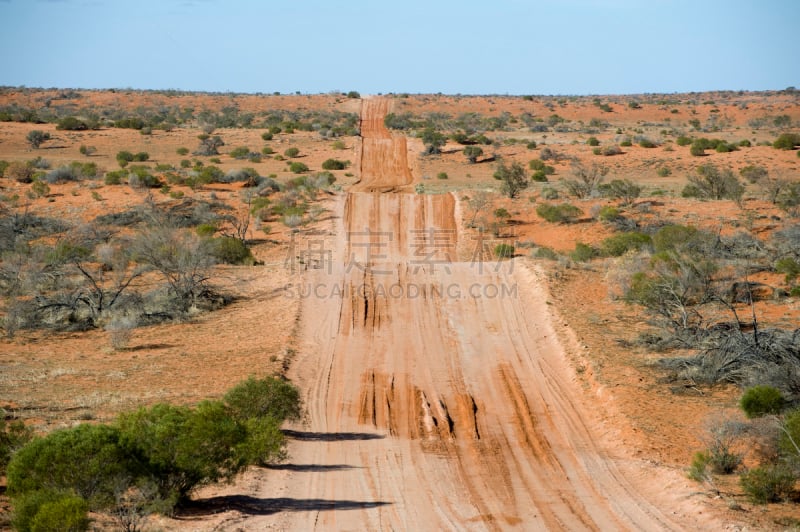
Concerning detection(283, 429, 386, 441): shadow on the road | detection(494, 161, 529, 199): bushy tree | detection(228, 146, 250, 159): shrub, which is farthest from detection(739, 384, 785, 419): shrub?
detection(228, 146, 250, 159): shrub

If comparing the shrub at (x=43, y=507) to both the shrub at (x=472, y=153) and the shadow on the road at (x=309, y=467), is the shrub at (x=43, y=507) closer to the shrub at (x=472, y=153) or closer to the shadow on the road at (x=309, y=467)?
the shadow on the road at (x=309, y=467)

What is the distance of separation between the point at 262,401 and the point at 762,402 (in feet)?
32.0

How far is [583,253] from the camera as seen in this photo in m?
28.9

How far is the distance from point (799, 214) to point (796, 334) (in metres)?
16.6

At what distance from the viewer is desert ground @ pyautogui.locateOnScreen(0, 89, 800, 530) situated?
1138 centimetres

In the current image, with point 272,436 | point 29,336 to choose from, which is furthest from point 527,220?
point 272,436

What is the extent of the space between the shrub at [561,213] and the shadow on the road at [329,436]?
21.3 meters

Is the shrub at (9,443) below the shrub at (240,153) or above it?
below

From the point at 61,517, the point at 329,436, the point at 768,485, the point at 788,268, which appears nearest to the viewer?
→ the point at 61,517

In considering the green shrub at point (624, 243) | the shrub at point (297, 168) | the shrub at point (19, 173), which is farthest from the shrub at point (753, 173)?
the shrub at point (19, 173)

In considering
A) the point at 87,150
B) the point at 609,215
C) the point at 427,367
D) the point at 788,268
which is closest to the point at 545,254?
the point at 609,215

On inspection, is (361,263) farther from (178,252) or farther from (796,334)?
(796,334)

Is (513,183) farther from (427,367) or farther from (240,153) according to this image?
(240,153)

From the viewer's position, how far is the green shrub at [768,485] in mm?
11117
